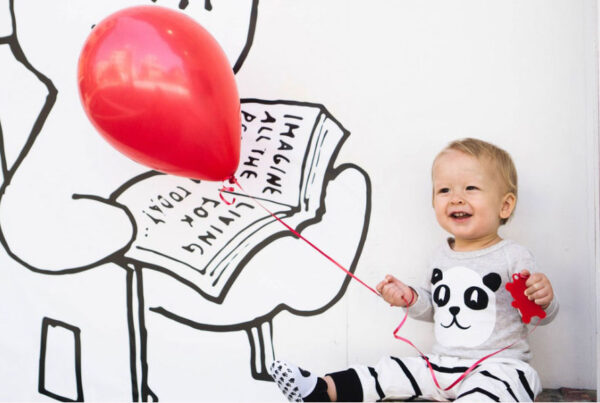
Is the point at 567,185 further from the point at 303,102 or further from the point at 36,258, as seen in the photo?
the point at 36,258

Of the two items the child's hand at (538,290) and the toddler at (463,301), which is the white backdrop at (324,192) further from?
the child's hand at (538,290)

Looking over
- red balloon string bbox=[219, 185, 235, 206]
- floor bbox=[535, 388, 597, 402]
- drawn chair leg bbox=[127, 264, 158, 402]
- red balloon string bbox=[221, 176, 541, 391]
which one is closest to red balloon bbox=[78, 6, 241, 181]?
red balloon string bbox=[221, 176, 541, 391]

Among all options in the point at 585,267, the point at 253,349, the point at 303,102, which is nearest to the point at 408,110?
the point at 303,102

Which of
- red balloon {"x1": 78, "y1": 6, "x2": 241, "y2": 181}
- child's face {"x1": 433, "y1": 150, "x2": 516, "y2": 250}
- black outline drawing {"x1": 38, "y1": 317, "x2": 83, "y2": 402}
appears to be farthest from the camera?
black outline drawing {"x1": 38, "y1": 317, "x2": 83, "y2": 402}

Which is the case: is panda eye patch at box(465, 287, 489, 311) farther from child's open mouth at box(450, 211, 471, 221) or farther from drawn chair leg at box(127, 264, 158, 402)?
drawn chair leg at box(127, 264, 158, 402)

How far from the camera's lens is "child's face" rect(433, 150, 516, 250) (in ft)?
3.90

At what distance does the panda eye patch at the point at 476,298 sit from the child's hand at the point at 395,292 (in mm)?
115

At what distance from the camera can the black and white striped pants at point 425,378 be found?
1.08 metres

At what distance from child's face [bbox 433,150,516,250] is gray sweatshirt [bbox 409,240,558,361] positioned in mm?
42

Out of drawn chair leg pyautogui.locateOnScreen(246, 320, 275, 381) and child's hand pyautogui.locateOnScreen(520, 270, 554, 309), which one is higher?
child's hand pyautogui.locateOnScreen(520, 270, 554, 309)

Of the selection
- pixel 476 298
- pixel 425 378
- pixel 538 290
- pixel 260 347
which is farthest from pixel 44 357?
pixel 538 290

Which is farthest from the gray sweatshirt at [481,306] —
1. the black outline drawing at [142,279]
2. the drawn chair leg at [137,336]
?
the drawn chair leg at [137,336]

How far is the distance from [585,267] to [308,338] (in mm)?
636

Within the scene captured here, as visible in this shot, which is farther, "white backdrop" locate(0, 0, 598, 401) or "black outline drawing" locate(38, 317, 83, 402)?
"black outline drawing" locate(38, 317, 83, 402)
